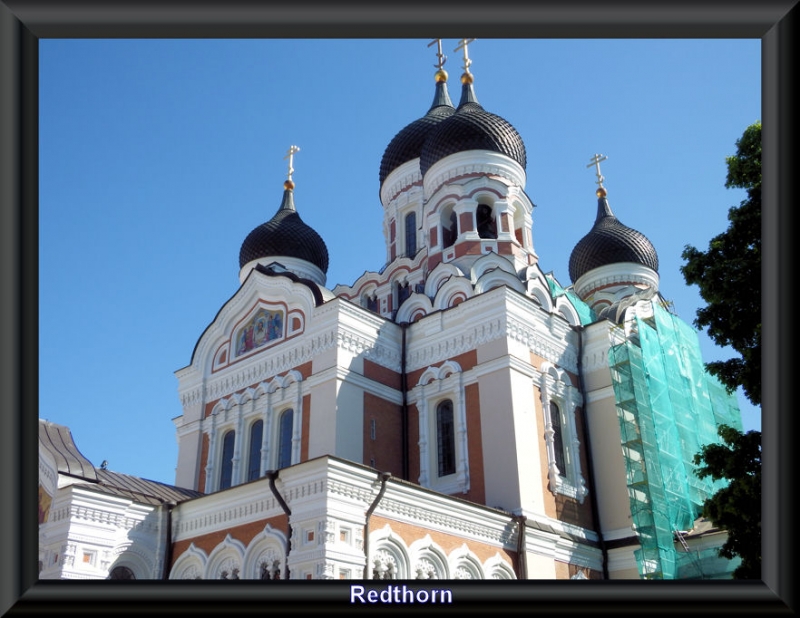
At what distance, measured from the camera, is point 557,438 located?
1434cm

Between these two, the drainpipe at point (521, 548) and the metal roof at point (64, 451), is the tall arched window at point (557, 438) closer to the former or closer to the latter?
the drainpipe at point (521, 548)

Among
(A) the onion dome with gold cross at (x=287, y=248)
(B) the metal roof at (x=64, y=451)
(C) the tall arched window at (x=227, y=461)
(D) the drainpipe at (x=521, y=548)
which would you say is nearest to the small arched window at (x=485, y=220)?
(A) the onion dome with gold cross at (x=287, y=248)

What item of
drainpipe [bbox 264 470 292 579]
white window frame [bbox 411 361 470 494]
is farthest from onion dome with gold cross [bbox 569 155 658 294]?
drainpipe [bbox 264 470 292 579]

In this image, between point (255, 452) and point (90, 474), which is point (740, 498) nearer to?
point (90, 474)

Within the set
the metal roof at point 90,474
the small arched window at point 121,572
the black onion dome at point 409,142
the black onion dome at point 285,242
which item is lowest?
the small arched window at point 121,572

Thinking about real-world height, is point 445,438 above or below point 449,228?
below

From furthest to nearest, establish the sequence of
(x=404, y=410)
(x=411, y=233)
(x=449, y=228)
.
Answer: (x=411, y=233), (x=449, y=228), (x=404, y=410)

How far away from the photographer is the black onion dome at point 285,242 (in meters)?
20.1

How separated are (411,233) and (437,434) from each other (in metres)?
8.03

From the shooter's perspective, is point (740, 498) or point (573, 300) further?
point (573, 300)

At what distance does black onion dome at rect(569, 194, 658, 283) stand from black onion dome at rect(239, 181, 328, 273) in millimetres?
7407

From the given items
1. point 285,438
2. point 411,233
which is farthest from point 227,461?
point 411,233

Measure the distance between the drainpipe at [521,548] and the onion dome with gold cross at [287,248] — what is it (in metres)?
9.55
